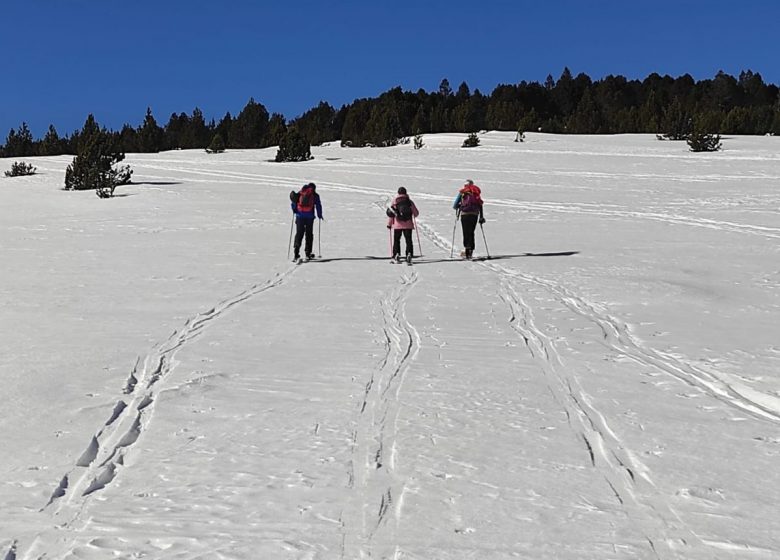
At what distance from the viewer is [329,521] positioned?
12.0 ft

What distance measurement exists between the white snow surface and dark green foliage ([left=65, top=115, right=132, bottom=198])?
17265 millimetres

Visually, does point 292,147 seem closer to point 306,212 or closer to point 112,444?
point 306,212

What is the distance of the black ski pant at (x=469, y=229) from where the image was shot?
15.5m

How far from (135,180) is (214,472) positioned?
34393mm

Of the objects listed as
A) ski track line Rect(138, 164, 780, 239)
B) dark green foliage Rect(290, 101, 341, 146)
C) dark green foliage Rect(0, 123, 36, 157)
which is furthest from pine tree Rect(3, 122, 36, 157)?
ski track line Rect(138, 164, 780, 239)

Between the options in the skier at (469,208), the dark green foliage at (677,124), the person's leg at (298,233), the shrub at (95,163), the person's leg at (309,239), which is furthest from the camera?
the dark green foliage at (677,124)

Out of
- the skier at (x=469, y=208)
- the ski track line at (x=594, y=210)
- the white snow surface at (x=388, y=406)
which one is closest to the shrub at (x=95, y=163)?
the ski track line at (x=594, y=210)

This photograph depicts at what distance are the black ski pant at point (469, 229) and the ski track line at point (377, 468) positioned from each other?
820cm

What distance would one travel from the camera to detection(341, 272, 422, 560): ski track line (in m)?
3.46

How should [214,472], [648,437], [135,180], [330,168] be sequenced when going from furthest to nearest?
1. [330,168]
2. [135,180]
3. [648,437]
4. [214,472]

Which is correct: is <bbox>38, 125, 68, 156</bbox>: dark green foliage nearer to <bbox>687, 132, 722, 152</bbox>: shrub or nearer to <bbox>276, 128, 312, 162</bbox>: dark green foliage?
<bbox>276, 128, 312, 162</bbox>: dark green foliage

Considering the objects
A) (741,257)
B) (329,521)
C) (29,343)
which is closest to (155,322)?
(29,343)

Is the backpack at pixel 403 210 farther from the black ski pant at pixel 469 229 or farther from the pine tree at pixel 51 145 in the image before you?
the pine tree at pixel 51 145

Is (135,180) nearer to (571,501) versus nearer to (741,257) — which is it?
(741,257)
